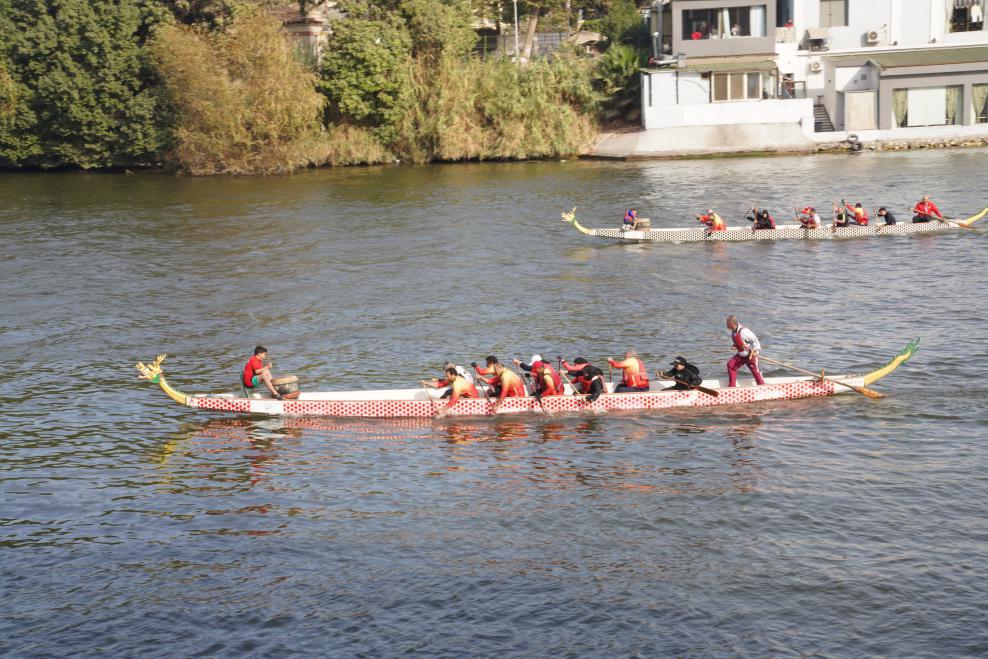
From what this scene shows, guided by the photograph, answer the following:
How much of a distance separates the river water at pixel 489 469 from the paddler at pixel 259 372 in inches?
35.9

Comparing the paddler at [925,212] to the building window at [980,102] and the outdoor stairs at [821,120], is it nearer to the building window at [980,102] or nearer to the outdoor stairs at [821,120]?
the outdoor stairs at [821,120]

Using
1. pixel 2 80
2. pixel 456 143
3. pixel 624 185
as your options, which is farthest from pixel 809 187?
pixel 2 80

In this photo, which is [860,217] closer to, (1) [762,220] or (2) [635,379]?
(1) [762,220]

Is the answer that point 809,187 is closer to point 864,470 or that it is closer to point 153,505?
point 864,470

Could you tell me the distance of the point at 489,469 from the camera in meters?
23.9

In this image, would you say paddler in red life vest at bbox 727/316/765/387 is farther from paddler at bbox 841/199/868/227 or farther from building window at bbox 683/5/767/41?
building window at bbox 683/5/767/41

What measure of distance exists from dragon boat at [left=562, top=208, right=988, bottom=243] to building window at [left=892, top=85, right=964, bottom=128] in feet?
86.9

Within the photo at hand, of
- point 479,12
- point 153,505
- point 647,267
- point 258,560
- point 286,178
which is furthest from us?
point 479,12

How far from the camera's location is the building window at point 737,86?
7012 cm

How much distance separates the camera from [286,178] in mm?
66938

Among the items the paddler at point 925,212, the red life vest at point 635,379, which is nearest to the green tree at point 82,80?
the paddler at point 925,212

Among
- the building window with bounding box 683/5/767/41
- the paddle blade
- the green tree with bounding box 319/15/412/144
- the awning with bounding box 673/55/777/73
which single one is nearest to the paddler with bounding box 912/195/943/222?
the paddle blade

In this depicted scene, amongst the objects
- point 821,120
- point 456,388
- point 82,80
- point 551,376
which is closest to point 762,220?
point 551,376

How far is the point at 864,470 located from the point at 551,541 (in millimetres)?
7385
